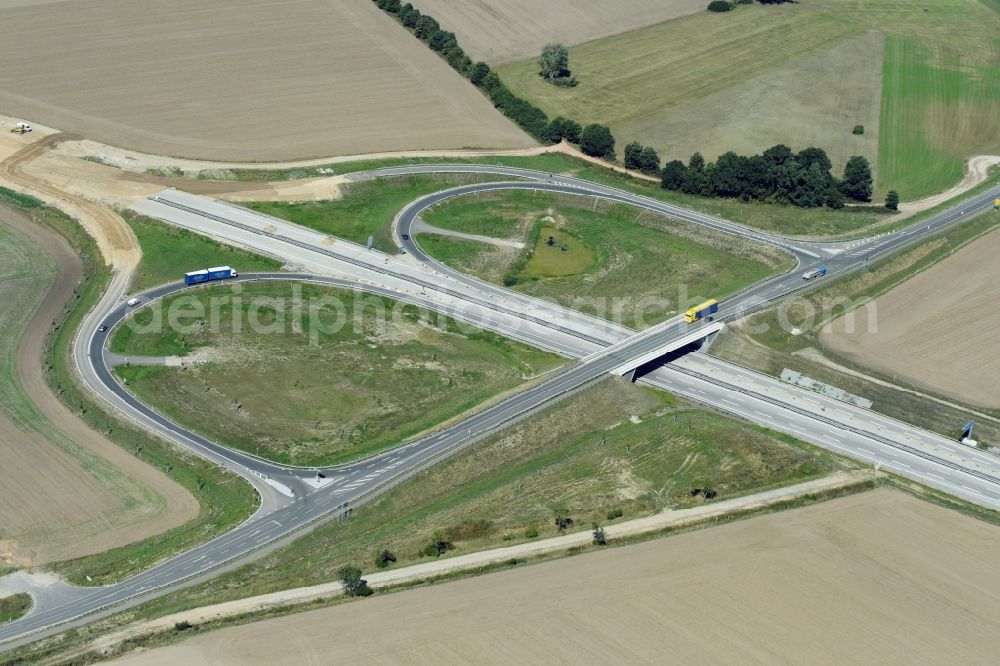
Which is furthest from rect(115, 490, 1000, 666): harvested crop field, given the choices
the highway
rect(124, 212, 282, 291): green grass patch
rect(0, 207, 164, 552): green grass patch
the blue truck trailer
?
rect(124, 212, 282, 291): green grass patch

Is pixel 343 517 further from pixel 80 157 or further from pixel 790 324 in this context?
pixel 80 157

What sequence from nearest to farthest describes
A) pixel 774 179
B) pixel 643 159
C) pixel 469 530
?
pixel 469 530
pixel 774 179
pixel 643 159

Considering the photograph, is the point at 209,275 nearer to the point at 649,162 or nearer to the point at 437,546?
the point at 437,546

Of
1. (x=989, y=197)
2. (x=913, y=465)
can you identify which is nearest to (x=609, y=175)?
(x=989, y=197)

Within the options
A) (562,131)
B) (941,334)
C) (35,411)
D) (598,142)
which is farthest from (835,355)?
(35,411)

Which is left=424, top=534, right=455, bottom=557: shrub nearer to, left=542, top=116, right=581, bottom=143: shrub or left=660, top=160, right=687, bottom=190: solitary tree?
left=660, top=160, right=687, bottom=190: solitary tree
